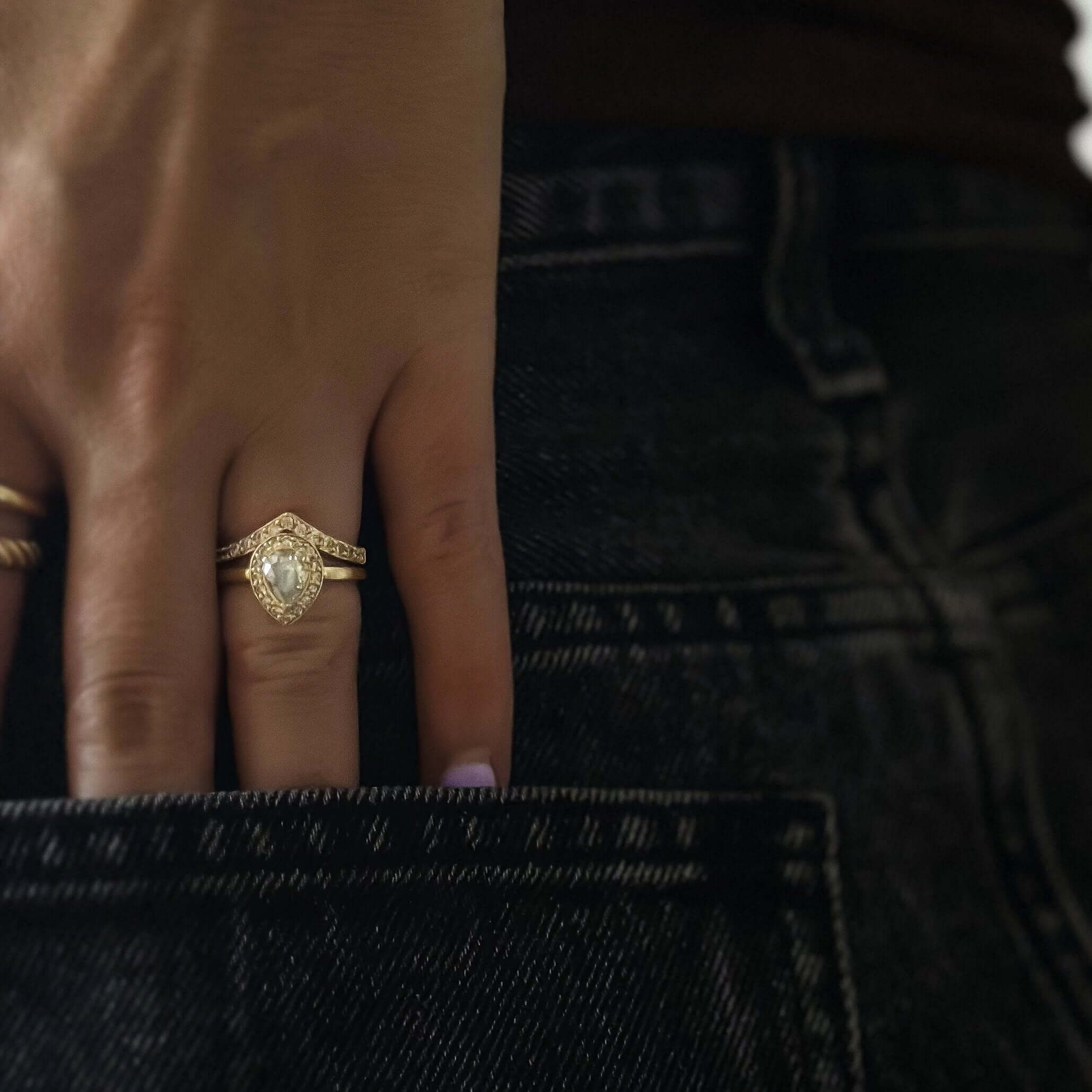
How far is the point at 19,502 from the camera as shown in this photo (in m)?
0.56

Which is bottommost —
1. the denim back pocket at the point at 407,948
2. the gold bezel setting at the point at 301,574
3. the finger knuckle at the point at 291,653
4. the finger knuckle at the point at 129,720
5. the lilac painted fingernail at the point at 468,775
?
the denim back pocket at the point at 407,948

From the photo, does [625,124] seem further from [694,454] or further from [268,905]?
[268,905]

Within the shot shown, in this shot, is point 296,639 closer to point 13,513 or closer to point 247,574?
point 247,574

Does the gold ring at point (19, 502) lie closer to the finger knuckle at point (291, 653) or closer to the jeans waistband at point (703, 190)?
the finger knuckle at point (291, 653)

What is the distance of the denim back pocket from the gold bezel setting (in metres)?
0.11

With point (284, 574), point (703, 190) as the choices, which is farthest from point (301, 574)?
point (703, 190)

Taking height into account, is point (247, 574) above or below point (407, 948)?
above

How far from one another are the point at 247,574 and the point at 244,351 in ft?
0.42

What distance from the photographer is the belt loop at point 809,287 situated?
76cm

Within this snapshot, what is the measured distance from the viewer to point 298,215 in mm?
581

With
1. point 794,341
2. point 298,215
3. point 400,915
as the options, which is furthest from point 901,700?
point 298,215

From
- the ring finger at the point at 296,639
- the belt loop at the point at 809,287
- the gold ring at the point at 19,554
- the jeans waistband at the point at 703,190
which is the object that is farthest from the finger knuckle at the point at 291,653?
the belt loop at the point at 809,287

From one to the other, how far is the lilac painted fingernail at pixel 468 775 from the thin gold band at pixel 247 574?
0.42 ft

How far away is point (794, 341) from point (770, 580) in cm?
20
